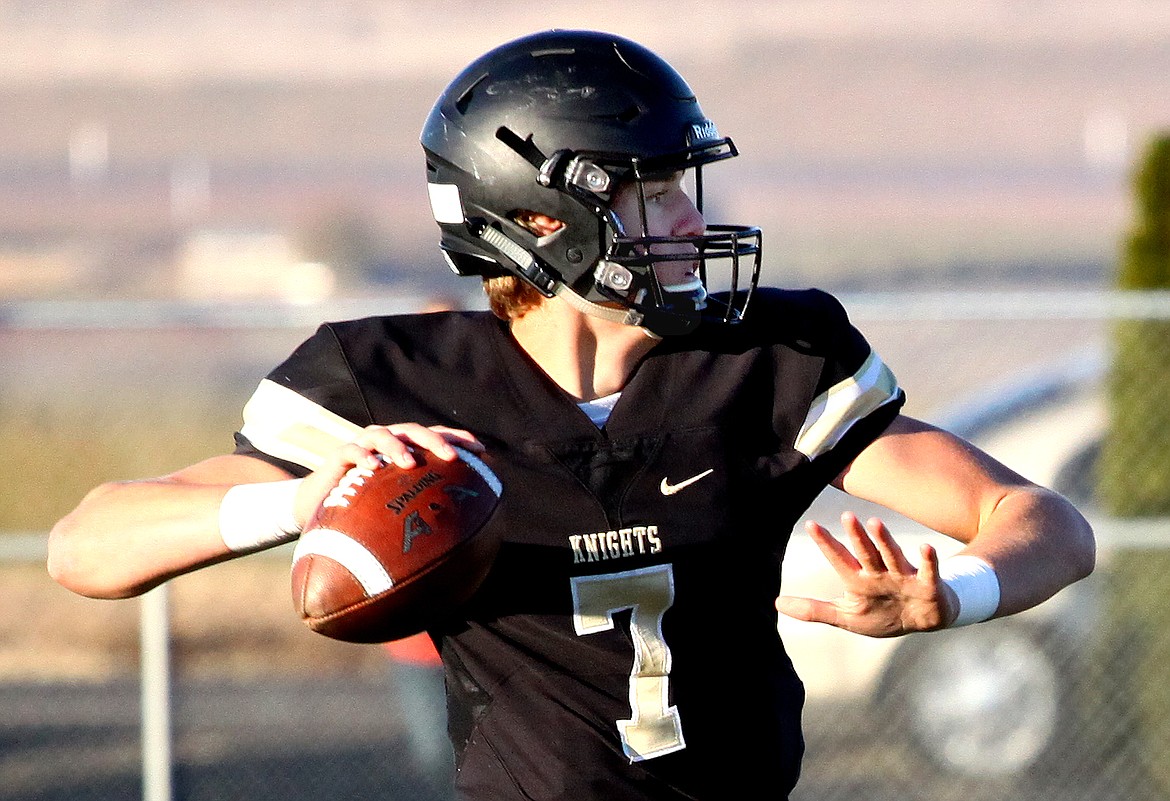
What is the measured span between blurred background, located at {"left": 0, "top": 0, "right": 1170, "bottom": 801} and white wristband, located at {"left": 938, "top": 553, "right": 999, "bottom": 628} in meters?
2.99

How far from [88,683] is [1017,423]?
337cm

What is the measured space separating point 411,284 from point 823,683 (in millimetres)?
18747

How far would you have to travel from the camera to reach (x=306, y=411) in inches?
96.0

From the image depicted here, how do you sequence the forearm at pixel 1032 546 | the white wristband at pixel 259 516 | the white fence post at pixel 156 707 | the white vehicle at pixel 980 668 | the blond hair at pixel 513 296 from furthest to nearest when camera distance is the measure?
the white vehicle at pixel 980 668, the white fence post at pixel 156 707, the blond hair at pixel 513 296, the forearm at pixel 1032 546, the white wristband at pixel 259 516

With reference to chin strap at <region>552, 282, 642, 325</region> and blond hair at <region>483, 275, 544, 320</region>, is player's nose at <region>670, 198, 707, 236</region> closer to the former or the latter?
chin strap at <region>552, 282, 642, 325</region>

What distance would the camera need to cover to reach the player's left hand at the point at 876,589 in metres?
2.14

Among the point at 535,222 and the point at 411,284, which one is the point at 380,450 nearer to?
the point at 535,222

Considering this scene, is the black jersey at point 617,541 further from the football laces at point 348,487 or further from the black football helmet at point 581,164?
the football laces at point 348,487

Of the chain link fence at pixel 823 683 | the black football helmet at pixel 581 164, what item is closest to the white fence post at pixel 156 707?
the chain link fence at pixel 823 683

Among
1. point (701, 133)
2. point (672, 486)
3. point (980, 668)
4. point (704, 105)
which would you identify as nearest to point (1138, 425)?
point (980, 668)

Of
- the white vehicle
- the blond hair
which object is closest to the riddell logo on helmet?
the blond hair

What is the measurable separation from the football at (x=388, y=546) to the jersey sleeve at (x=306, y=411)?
0.26m

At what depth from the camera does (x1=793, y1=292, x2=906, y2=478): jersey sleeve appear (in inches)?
100

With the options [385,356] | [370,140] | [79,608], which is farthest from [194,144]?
[385,356]
